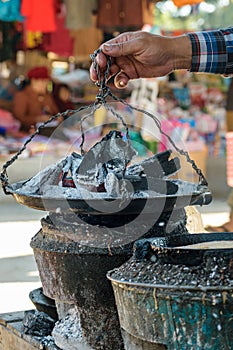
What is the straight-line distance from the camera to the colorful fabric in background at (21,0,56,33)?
995 cm

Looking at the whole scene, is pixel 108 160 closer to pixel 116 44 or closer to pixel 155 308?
pixel 116 44

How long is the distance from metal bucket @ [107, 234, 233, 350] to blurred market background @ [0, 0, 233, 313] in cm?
417

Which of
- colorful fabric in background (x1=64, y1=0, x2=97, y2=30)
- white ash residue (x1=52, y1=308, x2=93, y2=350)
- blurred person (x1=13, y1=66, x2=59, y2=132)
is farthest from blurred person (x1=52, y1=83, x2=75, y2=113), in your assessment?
white ash residue (x1=52, y1=308, x2=93, y2=350)

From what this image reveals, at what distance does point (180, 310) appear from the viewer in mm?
2186

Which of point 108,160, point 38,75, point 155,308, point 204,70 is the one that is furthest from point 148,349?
point 38,75

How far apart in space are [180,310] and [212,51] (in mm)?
1277

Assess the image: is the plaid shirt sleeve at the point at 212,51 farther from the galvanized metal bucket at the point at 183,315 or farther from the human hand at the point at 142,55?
the galvanized metal bucket at the point at 183,315

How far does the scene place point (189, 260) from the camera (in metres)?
2.26

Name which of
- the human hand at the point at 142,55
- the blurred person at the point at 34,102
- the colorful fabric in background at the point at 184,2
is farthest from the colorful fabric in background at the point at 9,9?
the human hand at the point at 142,55

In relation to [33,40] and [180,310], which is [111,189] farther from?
[33,40]

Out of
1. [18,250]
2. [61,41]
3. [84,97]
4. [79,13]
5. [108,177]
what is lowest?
[18,250]

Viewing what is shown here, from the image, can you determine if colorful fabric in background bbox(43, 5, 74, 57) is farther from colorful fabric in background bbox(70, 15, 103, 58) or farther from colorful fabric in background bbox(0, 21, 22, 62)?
colorful fabric in background bbox(0, 21, 22, 62)

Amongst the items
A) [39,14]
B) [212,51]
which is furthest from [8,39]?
[212,51]

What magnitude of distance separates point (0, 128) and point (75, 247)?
9.37m
